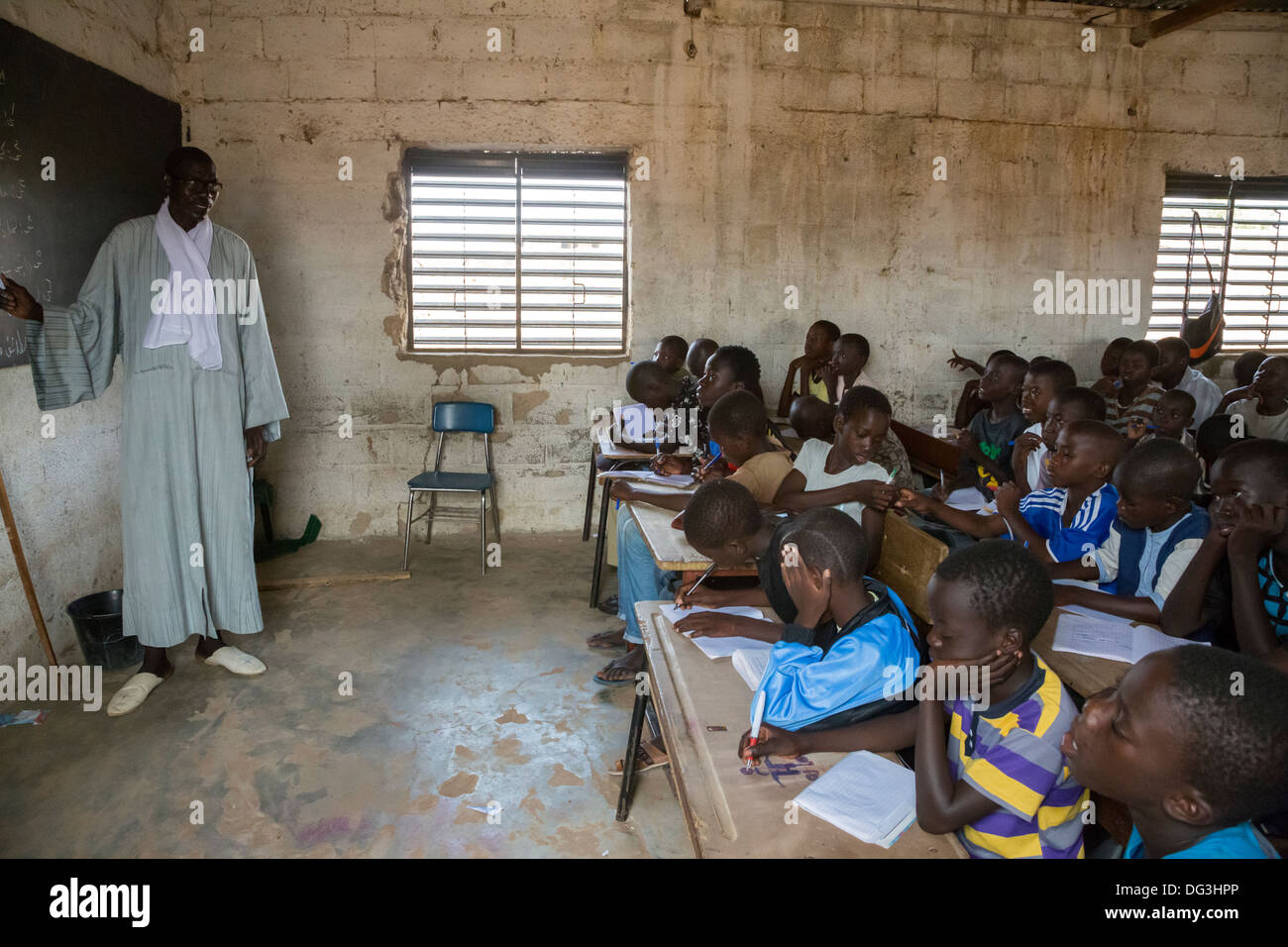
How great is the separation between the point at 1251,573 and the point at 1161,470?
1.12ft

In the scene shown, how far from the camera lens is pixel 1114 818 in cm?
164

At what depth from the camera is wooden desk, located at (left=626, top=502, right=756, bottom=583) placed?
Answer: 2473 millimetres

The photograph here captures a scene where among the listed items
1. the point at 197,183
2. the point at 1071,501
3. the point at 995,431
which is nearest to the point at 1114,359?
the point at 995,431

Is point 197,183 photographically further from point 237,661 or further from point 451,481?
point 451,481

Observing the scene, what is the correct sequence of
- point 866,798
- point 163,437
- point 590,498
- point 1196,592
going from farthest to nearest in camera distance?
point 590,498, point 163,437, point 1196,592, point 866,798

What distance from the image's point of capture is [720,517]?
7.34 feet

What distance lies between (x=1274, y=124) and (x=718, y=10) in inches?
154

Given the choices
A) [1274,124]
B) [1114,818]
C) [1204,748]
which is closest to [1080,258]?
[1274,124]

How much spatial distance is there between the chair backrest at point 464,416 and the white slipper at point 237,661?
1928 millimetres

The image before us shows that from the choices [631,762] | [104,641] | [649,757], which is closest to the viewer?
[631,762]

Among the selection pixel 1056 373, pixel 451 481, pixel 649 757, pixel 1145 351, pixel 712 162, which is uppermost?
pixel 712 162

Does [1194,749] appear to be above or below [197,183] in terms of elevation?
below

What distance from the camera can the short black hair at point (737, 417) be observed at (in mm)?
3094
